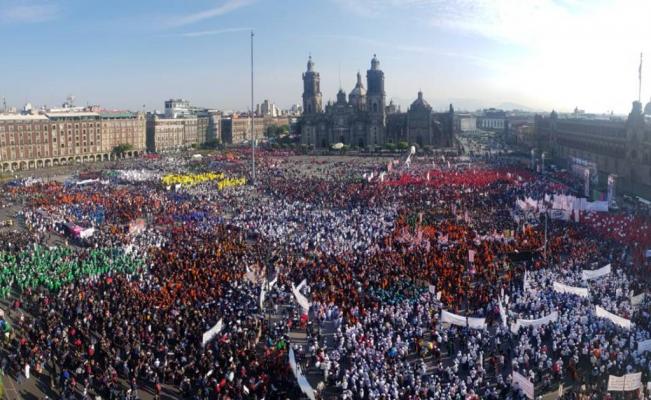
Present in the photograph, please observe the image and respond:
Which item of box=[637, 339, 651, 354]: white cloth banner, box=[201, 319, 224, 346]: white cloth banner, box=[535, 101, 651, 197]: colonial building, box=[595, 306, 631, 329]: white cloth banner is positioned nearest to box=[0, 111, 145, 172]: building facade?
box=[535, 101, 651, 197]: colonial building

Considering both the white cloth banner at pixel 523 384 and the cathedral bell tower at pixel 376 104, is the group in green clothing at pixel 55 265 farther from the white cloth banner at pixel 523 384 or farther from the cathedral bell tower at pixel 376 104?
the cathedral bell tower at pixel 376 104

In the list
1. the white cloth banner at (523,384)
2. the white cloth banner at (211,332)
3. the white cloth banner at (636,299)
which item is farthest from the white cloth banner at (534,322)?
the white cloth banner at (211,332)

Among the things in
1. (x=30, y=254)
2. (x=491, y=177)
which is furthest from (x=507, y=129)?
(x=30, y=254)

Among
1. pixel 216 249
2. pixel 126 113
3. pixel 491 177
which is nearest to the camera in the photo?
pixel 216 249

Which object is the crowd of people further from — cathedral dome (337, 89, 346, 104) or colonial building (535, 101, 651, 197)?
cathedral dome (337, 89, 346, 104)

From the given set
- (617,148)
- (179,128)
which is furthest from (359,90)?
(617,148)

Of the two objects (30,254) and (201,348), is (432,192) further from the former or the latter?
(201,348)
